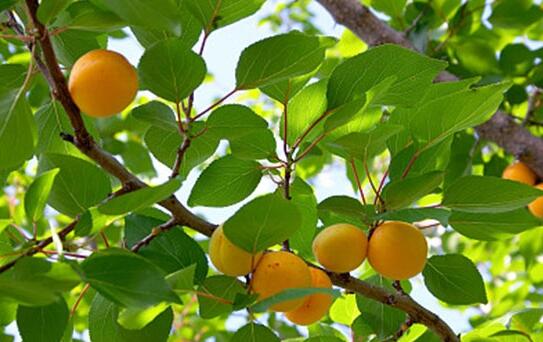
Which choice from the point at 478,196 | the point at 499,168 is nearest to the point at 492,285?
the point at 499,168

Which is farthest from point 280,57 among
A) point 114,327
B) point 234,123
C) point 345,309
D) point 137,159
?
point 137,159

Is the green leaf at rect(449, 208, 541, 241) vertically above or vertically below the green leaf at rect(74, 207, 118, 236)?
below

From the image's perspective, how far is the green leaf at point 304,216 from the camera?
105 cm

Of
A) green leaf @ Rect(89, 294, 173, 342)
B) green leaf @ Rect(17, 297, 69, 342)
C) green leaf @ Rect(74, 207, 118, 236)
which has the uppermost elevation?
green leaf @ Rect(74, 207, 118, 236)

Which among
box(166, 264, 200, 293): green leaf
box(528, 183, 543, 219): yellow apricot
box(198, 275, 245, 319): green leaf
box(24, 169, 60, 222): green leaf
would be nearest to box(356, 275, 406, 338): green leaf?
box(198, 275, 245, 319): green leaf

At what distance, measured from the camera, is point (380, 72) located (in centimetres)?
92

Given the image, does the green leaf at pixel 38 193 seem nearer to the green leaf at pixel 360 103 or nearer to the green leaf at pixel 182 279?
the green leaf at pixel 182 279

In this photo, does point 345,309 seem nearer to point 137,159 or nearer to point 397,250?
point 397,250

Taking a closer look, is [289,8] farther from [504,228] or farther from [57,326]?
[57,326]

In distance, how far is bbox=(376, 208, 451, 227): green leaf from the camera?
78 cm

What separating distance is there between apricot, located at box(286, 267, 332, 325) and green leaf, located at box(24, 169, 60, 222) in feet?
1.11

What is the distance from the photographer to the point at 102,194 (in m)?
0.90

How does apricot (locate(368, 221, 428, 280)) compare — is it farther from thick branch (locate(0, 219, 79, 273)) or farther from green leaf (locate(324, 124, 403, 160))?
thick branch (locate(0, 219, 79, 273))

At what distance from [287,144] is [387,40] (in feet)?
3.15
